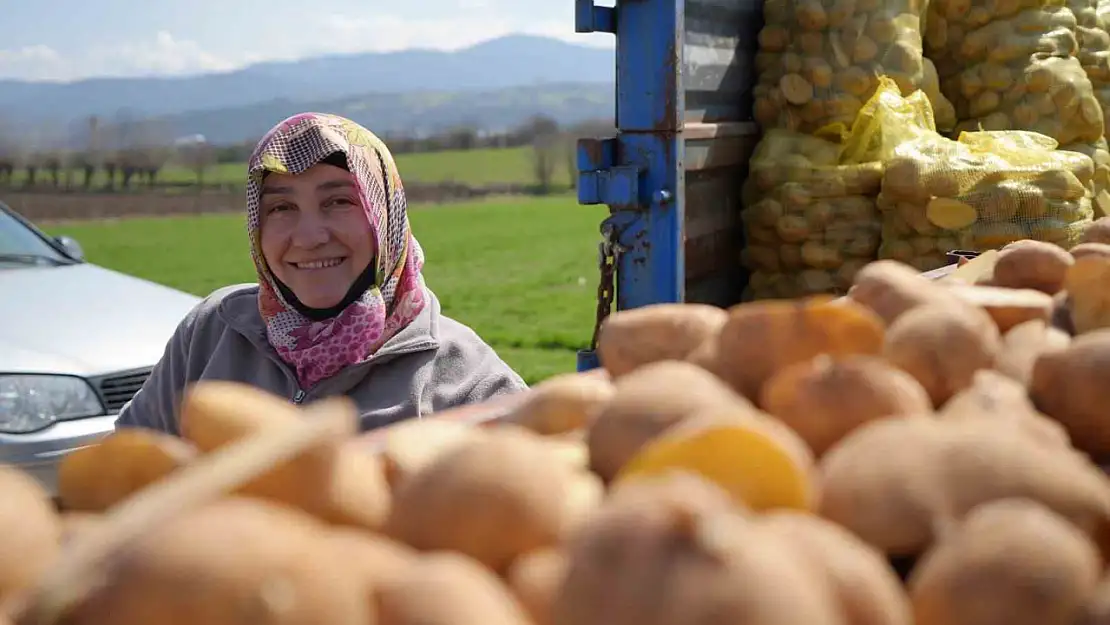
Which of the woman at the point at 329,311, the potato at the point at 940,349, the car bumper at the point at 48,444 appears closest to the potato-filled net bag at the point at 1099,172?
the woman at the point at 329,311

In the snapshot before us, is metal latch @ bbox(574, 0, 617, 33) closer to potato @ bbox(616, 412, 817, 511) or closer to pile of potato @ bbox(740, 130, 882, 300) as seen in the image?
pile of potato @ bbox(740, 130, 882, 300)

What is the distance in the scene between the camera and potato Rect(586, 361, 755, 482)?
77cm

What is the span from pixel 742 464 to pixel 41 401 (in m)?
3.34

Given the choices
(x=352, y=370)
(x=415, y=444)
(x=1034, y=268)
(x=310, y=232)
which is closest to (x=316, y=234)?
(x=310, y=232)

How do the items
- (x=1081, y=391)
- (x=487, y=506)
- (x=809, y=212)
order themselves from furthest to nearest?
1. (x=809, y=212)
2. (x=1081, y=391)
3. (x=487, y=506)

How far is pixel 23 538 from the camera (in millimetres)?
640

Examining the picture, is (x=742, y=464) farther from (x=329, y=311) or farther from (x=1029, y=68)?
(x=1029, y=68)

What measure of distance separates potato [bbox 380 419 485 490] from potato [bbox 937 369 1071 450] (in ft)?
1.20

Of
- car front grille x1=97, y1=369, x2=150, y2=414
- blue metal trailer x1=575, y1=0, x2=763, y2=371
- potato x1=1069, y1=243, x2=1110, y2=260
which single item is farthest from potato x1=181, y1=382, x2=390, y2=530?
car front grille x1=97, y1=369, x2=150, y2=414

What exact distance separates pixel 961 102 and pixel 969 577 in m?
4.53

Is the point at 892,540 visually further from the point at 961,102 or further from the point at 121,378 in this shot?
the point at 961,102

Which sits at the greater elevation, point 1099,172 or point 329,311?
point 1099,172

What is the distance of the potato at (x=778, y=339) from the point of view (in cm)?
91

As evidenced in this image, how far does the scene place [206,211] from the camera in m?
22.0
